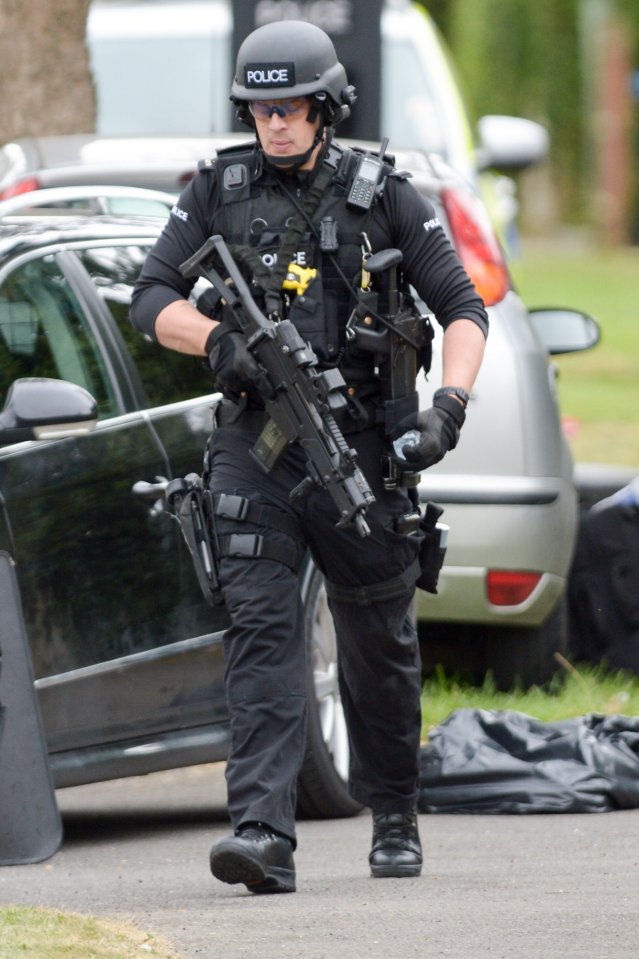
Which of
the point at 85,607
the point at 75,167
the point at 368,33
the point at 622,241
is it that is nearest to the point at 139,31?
the point at 368,33

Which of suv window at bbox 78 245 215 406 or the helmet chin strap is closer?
the helmet chin strap

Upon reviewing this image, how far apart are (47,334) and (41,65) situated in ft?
13.2

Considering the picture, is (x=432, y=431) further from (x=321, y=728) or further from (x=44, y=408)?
(x=321, y=728)

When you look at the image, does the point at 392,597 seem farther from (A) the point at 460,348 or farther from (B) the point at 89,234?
(B) the point at 89,234

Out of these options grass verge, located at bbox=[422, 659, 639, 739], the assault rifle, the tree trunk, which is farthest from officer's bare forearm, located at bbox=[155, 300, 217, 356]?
the tree trunk

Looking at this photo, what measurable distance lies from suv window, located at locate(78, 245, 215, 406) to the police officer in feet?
2.60

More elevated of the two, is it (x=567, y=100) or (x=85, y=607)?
(x=85, y=607)

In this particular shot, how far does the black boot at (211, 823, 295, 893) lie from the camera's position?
4.71 meters

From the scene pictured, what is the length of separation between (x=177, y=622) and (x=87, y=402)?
83 centimetres

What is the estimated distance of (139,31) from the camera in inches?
423

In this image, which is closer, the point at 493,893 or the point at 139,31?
the point at 493,893

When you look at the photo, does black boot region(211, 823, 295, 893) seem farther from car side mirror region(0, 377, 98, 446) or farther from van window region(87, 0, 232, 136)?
van window region(87, 0, 232, 136)

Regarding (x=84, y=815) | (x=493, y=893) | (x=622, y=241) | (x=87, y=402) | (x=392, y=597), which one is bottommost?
(x=622, y=241)

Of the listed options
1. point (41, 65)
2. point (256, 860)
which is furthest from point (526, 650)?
point (41, 65)
